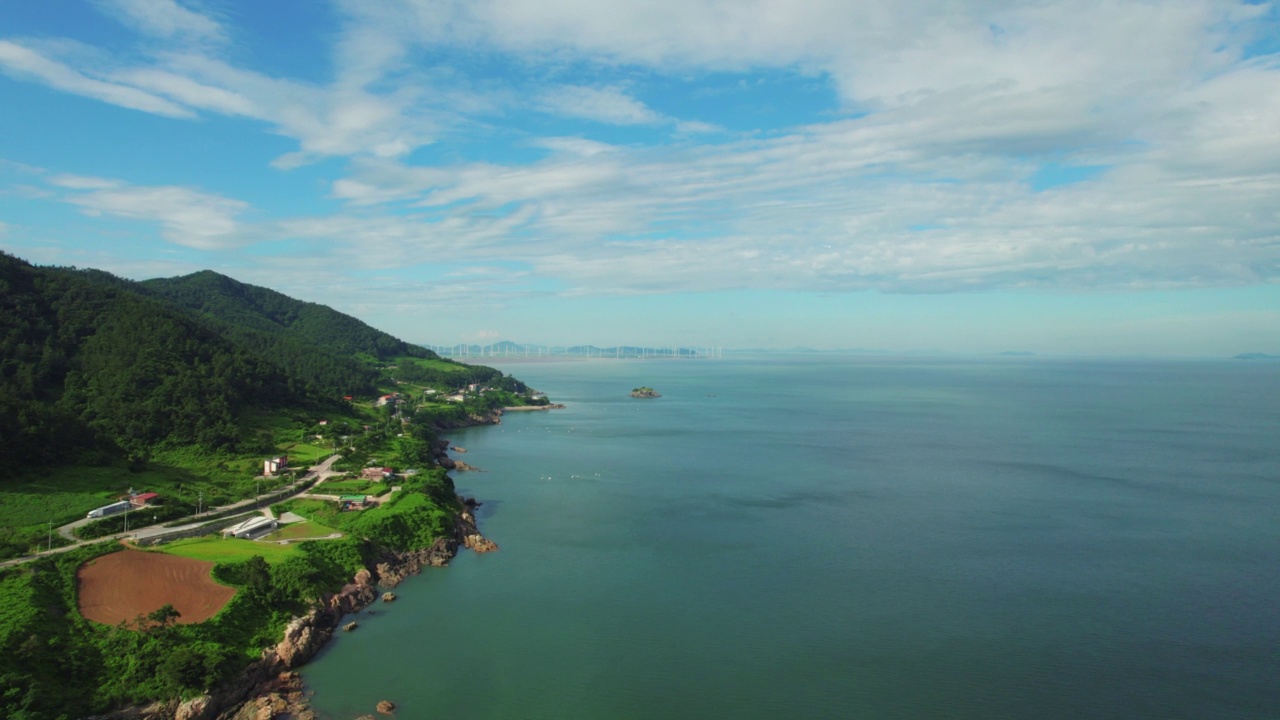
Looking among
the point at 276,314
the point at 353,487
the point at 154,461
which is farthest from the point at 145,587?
the point at 276,314

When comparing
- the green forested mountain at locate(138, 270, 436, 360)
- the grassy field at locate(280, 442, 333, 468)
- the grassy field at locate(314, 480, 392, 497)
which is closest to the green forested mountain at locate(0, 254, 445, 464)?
the grassy field at locate(280, 442, 333, 468)

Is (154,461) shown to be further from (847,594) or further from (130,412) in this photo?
(847,594)

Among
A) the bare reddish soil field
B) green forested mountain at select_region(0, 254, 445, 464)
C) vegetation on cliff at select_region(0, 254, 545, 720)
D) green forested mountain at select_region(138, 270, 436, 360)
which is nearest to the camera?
vegetation on cliff at select_region(0, 254, 545, 720)

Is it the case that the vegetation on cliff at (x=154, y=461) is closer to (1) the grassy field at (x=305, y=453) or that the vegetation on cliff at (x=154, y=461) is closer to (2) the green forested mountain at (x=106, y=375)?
(2) the green forested mountain at (x=106, y=375)

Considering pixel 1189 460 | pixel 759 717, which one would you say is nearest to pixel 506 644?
pixel 759 717

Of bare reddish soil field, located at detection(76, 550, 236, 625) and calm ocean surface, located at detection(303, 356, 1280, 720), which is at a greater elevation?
bare reddish soil field, located at detection(76, 550, 236, 625)

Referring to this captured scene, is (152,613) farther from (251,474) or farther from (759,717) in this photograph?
(251,474)

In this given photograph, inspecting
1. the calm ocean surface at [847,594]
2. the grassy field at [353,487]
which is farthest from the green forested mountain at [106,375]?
the calm ocean surface at [847,594]

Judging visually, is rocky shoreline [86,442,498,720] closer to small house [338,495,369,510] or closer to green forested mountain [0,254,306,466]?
small house [338,495,369,510]
